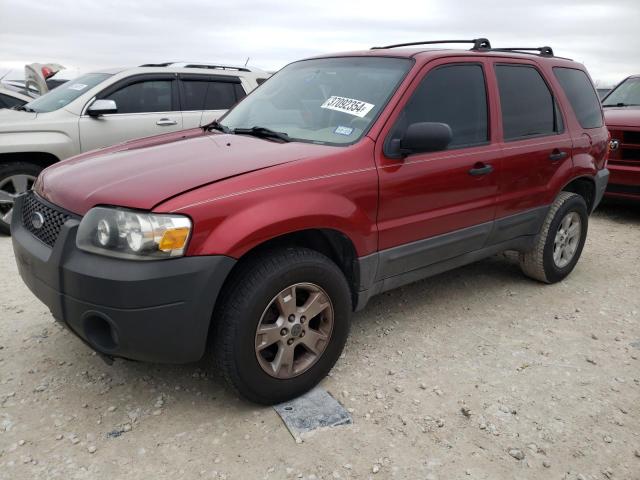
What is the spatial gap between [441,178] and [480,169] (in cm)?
39

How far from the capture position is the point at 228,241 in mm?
2354

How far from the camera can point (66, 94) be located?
19.4 feet

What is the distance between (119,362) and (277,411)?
1.03m

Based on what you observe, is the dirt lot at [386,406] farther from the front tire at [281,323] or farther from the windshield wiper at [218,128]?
the windshield wiper at [218,128]

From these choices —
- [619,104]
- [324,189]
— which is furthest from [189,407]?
[619,104]

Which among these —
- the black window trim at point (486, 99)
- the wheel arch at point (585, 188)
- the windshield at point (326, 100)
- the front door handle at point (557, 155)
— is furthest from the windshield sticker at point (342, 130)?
the wheel arch at point (585, 188)

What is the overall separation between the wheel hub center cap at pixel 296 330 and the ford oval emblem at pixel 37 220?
1324 millimetres

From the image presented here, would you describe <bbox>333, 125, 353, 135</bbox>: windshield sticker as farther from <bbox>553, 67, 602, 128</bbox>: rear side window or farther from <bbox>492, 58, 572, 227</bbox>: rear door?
<bbox>553, 67, 602, 128</bbox>: rear side window

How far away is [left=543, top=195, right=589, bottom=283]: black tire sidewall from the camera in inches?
168

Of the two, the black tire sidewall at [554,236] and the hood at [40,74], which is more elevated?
the hood at [40,74]

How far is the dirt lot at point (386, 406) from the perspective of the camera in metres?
2.36

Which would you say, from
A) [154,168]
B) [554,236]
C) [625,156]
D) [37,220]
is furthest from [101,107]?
[625,156]

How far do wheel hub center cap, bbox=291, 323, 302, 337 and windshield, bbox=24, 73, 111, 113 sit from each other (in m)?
4.34

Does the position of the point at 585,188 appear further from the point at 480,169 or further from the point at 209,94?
the point at 209,94
